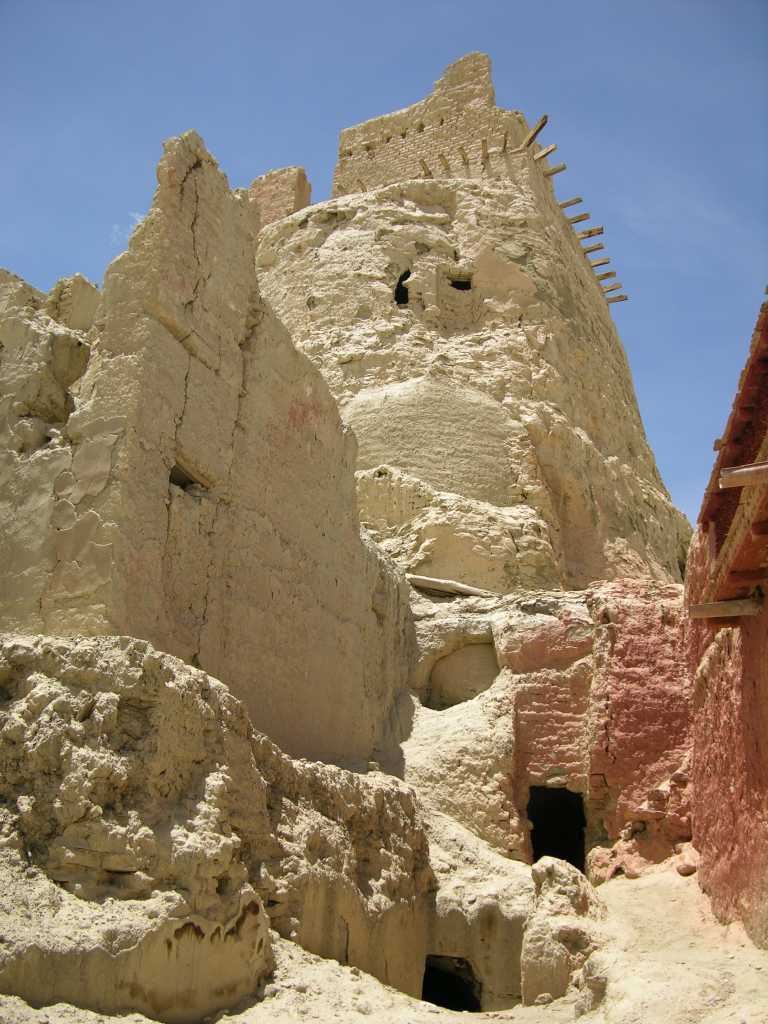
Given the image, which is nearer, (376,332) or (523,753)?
(523,753)

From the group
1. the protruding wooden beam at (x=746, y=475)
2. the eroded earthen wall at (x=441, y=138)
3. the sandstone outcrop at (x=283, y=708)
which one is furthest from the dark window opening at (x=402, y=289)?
the protruding wooden beam at (x=746, y=475)

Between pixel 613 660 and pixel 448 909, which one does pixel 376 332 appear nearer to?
pixel 613 660

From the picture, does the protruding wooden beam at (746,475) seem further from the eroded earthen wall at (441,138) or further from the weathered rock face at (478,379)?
the eroded earthen wall at (441,138)

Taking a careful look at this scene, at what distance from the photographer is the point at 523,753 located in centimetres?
820

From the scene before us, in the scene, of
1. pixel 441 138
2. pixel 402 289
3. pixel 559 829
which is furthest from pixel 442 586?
pixel 441 138

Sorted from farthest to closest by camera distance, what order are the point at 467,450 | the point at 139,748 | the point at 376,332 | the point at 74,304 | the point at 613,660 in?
the point at 376,332 → the point at 467,450 → the point at 613,660 → the point at 74,304 → the point at 139,748

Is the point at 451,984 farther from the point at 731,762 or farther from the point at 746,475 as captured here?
the point at 746,475

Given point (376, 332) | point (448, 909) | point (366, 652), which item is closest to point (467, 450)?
point (376, 332)

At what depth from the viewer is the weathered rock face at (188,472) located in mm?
5285

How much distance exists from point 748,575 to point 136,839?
119 inches

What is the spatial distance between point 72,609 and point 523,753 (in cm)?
425

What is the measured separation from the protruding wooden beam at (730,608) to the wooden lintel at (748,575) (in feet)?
0.46

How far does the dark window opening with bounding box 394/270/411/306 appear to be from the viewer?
561 inches

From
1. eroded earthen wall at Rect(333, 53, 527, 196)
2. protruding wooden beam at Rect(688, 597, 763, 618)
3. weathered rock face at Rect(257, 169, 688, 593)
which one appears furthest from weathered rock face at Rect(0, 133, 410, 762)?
eroded earthen wall at Rect(333, 53, 527, 196)
